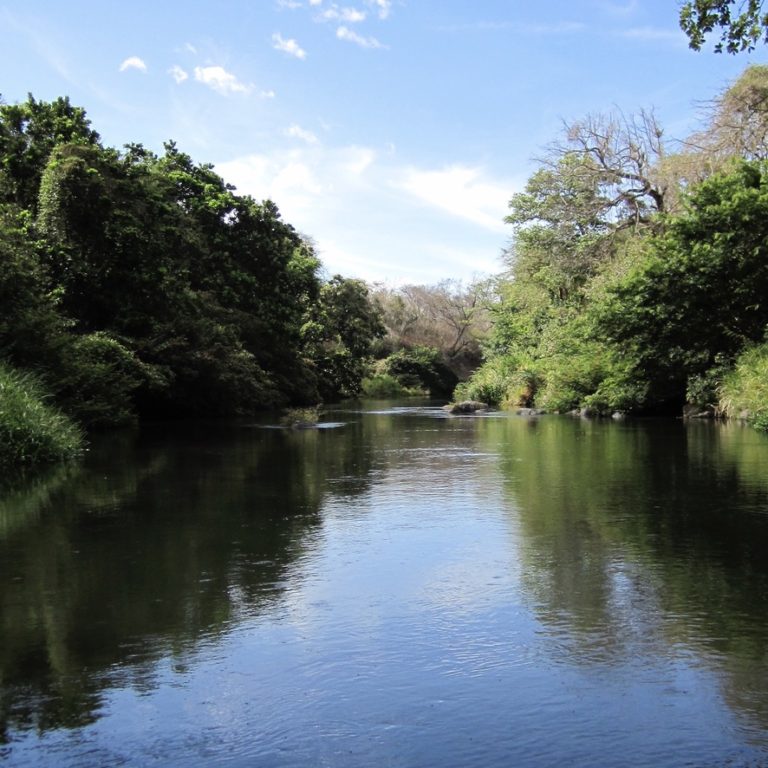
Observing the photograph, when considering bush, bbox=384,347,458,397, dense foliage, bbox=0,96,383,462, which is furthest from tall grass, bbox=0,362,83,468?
bush, bbox=384,347,458,397

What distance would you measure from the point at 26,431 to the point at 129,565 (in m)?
7.13

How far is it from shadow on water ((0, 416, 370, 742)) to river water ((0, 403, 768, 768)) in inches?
1.0

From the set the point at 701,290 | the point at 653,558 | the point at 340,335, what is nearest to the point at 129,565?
the point at 653,558

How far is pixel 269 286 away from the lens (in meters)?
36.3

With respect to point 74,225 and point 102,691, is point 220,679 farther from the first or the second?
A: point 74,225

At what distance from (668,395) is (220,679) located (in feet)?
75.5

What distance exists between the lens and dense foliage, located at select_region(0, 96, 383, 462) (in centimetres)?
1900

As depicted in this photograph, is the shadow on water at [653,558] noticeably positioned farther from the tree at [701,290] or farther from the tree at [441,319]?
the tree at [441,319]

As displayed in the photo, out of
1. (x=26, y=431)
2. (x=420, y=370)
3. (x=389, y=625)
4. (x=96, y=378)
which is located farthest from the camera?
(x=420, y=370)

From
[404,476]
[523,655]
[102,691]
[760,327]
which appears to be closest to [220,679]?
[102,691]

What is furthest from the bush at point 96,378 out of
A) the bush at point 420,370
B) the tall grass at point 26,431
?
the bush at point 420,370

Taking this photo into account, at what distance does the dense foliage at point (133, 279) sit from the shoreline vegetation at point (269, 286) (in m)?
0.07

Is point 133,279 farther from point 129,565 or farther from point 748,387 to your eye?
point 129,565

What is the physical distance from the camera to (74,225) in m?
23.6
